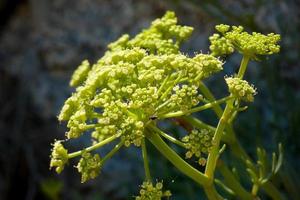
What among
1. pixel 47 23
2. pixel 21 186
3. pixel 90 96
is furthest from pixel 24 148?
pixel 90 96

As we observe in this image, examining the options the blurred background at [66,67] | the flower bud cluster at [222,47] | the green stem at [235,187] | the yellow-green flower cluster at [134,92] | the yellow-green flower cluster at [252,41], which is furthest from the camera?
the blurred background at [66,67]

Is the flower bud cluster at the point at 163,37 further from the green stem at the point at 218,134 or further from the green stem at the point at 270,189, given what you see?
the green stem at the point at 270,189

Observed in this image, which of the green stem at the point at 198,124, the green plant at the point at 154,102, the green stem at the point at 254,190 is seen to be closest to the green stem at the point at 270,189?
the green stem at the point at 254,190

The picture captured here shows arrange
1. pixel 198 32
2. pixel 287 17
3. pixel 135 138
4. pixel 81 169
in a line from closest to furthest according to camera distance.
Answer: pixel 135 138, pixel 81 169, pixel 287 17, pixel 198 32

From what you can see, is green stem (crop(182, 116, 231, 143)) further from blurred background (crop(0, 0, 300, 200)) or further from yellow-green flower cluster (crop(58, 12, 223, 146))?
blurred background (crop(0, 0, 300, 200))

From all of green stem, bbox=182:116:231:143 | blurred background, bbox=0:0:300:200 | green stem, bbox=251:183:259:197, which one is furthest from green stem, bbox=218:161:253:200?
blurred background, bbox=0:0:300:200

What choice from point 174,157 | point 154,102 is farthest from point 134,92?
point 174,157

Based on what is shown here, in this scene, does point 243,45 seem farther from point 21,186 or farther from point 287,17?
point 21,186
